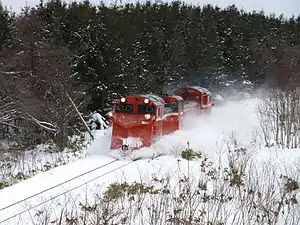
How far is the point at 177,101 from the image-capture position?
19.1 meters

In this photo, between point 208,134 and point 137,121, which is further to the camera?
point 208,134

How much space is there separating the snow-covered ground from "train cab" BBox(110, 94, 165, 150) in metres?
0.44

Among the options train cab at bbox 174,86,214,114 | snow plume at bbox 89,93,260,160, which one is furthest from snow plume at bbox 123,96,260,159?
train cab at bbox 174,86,214,114

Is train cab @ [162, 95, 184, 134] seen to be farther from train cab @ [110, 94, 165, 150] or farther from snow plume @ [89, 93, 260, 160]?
train cab @ [110, 94, 165, 150]

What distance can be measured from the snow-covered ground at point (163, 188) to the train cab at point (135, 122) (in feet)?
1.43

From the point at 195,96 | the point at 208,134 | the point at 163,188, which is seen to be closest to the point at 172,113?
the point at 208,134

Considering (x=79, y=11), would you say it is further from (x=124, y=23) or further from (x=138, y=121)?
(x=138, y=121)

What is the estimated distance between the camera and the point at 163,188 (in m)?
9.49

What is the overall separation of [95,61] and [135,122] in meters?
14.1

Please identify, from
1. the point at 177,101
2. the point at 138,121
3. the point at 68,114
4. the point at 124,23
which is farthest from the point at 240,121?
the point at 124,23

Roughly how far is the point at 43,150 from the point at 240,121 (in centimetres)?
1195

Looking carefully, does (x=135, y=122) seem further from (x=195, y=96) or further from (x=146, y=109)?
(x=195, y=96)

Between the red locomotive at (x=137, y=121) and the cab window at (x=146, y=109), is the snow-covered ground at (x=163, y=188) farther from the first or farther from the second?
the cab window at (x=146, y=109)

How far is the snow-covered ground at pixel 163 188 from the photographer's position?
7.61 metres
